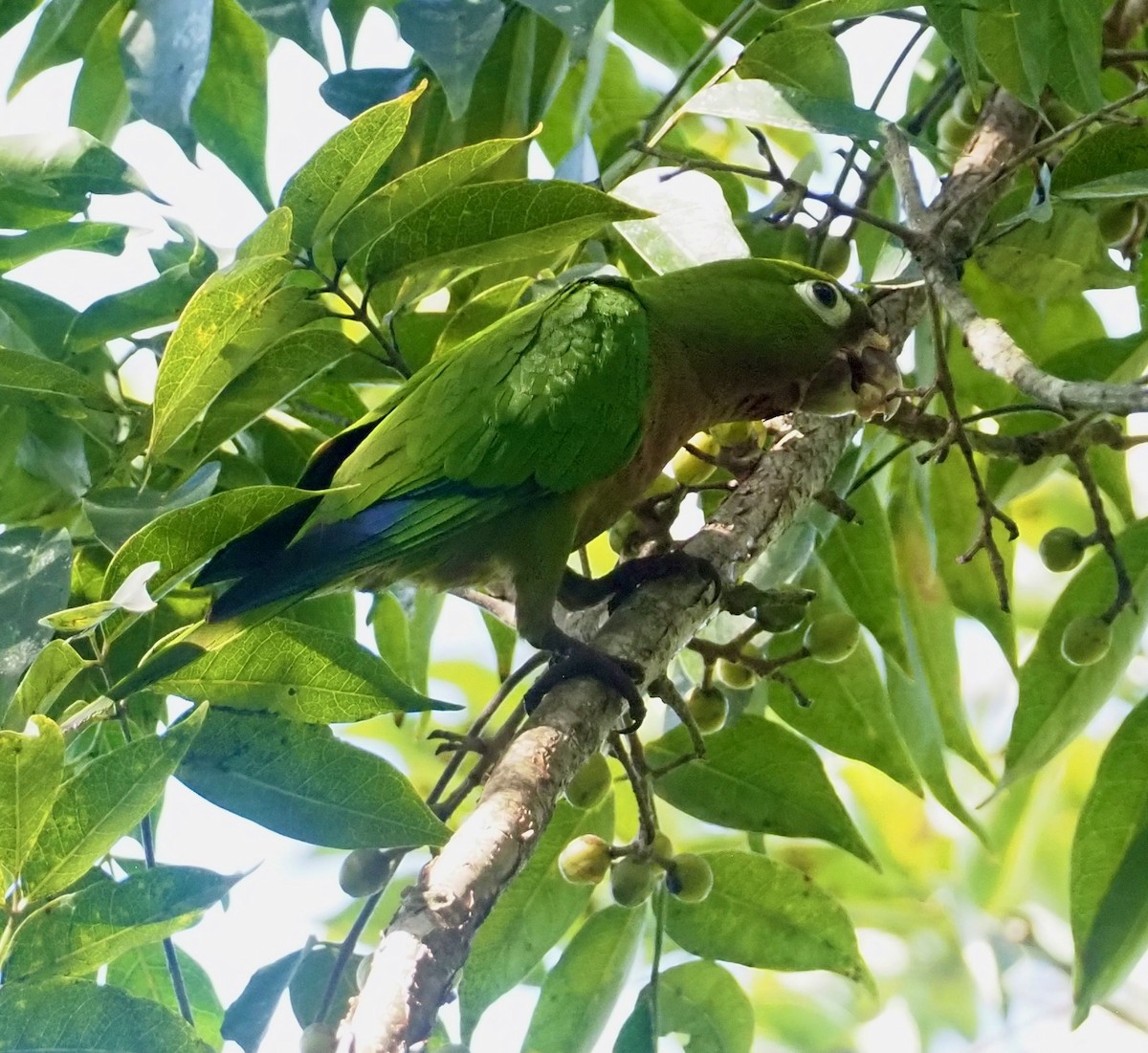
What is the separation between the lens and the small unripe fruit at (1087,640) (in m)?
1.84

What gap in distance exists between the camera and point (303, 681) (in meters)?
1.33

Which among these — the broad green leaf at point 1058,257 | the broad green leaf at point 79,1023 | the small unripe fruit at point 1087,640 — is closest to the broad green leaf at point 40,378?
the broad green leaf at point 79,1023

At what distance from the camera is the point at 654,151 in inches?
68.2

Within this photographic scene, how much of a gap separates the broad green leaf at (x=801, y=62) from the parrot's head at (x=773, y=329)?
329 mm

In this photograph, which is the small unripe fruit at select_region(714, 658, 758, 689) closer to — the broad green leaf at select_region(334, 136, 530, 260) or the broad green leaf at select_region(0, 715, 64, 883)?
the broad green leaf at select_region(334, 136, 530, 260)

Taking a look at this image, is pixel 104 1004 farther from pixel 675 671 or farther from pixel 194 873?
pixel 675 671

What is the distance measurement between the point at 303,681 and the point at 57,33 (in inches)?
47.1

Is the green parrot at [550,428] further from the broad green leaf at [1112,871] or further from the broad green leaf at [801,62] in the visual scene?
the broad green leaf at [1112,871]

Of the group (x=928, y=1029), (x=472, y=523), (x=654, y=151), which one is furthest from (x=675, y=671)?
(x=928, y=1029)

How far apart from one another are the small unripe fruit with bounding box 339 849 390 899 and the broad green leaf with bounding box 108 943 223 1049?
273mm

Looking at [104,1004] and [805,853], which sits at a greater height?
[104,1004]

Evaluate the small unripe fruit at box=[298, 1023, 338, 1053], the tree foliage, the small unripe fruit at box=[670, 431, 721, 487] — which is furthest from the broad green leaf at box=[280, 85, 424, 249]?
the small unripe fruit at box=[298, 1023, 338, 1053]

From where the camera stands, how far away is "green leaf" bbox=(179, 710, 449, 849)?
127cm

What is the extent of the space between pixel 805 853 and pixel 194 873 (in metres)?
1.95
